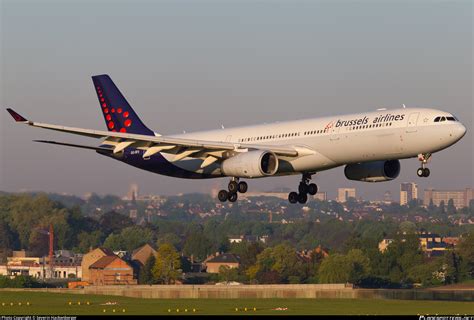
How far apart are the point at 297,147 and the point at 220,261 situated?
8347 centimetres

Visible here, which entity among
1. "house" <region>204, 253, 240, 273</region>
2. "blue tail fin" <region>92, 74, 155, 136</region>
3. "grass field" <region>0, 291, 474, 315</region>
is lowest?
"grass field" <region>0, 291, 474, 315</region>

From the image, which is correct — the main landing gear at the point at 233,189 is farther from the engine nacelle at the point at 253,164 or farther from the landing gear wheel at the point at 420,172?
the landing gear wheel at the point at 420,172

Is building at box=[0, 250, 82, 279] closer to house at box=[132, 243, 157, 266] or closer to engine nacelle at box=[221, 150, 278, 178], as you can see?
house at box=[132, 243, 157, 266]

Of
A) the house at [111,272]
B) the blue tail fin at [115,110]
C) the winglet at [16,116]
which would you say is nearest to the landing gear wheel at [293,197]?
the blue tail fin at [115,110]

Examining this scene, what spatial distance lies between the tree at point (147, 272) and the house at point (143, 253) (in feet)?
10.4

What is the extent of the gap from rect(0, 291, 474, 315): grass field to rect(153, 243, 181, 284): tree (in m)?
39.8

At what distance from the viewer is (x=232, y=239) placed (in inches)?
7146

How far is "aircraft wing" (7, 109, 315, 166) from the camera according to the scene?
242 ft

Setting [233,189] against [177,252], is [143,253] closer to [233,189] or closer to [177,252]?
[177,252]

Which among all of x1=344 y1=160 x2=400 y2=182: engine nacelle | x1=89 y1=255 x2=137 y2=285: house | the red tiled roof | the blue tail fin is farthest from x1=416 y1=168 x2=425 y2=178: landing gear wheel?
the red tiled roof

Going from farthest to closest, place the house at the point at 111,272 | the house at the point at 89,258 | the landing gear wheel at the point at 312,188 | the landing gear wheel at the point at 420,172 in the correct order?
the house at the point at 89,258 < the house at the point at 111,272 < the landing gear wheel at the point at 312,188 < the landing gear wheel at the point at 420,172

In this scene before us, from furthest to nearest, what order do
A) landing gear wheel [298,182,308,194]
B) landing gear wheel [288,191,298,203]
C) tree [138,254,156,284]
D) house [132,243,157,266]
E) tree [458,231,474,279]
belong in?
house [132,243,157,266] → tree [138,254,156,284] → tree [458,231,474,279] → landing gear wheel [288,191,298,203] → landing gear wheel [298,182,308,194]

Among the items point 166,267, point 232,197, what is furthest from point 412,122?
point 166,267

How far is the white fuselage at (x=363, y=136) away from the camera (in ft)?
227
